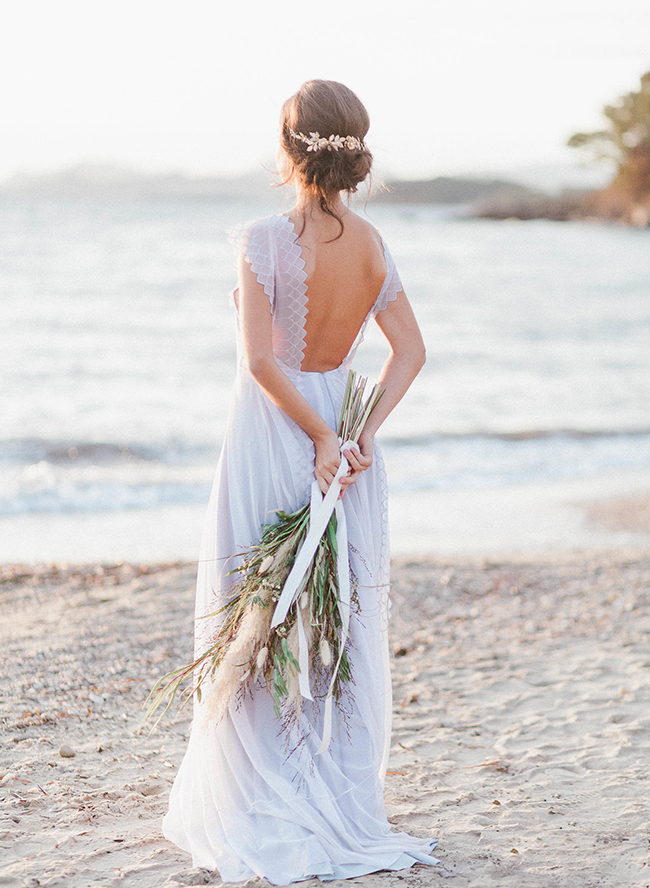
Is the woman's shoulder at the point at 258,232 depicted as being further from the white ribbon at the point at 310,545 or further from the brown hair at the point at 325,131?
the white ribbon at the point at 310,545

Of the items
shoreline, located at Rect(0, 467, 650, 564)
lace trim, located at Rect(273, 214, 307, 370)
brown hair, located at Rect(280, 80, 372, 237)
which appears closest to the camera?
brown hair, located at Rect(280, 80, 372, 237)

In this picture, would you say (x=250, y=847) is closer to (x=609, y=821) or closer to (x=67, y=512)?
(x=609, y=821)

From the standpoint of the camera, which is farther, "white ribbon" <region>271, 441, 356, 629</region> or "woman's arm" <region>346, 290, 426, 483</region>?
"woman's arm" <region>346, 290, 426, 483</region>

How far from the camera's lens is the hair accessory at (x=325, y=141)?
7.61 feet

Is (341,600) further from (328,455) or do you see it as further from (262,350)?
(262,350)

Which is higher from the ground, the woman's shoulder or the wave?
the woman's shoulder

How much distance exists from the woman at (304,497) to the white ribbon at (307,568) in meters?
0.05

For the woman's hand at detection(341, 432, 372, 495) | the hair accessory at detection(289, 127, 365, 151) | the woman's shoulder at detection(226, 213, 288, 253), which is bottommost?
the woman's hand at detection(341, 432, 372, 495)

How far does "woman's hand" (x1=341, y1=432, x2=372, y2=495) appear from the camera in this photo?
2.57 meters

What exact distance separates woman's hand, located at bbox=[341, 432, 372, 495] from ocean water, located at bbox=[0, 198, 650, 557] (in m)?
5.14

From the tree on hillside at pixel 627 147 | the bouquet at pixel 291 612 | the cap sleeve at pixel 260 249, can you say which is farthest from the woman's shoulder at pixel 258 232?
the tree on hillside at pixel 627 147

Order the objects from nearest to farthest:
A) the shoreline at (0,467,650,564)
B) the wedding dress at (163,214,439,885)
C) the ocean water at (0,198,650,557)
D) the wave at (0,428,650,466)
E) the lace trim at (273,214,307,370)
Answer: the lace trim at (273,214,307,370) < the wedding dress at (163,214,439,885) < the shoreline at (0,467,650,564) < the ocean water at (0,198,650,557) < the wave at (0,428,650,466)

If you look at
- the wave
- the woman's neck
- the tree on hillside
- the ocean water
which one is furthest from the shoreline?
the tree on hillside

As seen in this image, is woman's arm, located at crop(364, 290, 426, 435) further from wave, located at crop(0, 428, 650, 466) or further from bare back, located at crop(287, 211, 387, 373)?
wave, located at crop(0, 428, 650, 466)
